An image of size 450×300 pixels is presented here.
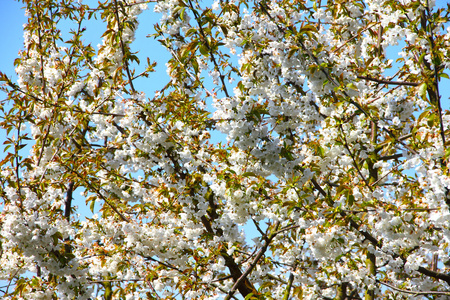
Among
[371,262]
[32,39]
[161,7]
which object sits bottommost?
[371,262]

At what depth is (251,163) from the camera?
11.7 ft

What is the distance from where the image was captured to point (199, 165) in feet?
14.3

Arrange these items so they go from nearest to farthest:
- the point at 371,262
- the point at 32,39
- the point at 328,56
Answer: the point at 328,56, the point at 371,262, the point at 32,39

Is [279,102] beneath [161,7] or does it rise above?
beneath

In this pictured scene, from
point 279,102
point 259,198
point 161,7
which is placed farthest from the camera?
point 161,7

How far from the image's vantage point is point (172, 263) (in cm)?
462

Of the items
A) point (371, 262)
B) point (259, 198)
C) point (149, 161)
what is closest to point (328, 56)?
point (259, 198)

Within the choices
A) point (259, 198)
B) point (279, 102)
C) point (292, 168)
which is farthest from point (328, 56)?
point (259, 198)

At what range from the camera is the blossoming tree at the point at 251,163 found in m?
3.21

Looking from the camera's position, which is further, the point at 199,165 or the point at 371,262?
the point at 371,262

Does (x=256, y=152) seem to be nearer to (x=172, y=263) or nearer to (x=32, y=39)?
(x=172, y=263)

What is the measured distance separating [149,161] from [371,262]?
2.71 meters

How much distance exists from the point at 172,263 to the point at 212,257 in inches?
26.9

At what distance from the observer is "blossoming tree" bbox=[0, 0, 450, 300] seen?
321 centimetres
